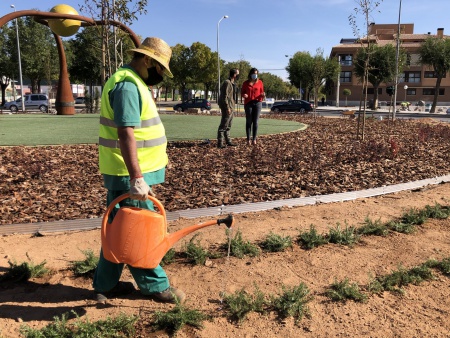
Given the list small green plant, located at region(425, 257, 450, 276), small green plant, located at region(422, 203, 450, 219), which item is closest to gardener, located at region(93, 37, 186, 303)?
small green plant, located at region(425, 257, 450, 276)

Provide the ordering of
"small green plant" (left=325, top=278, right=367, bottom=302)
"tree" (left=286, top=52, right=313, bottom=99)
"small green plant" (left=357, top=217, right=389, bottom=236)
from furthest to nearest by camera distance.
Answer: "tree" (left=286, top=52, right=313, bottom=99) → "small green plant" (left=357, top=217, right=389, bottom=236) → "small green plant" (left=325, top=278, right=367, bottom=302)

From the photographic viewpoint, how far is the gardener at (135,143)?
2.54m

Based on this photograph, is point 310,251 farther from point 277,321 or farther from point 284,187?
point 284,187

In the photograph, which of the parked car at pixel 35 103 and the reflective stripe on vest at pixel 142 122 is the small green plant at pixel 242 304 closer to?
the reflective stripe on vest at pixel 142 122

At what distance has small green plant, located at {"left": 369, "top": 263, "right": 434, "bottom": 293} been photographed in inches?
121

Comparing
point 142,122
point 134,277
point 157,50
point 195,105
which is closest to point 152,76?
point 157,50

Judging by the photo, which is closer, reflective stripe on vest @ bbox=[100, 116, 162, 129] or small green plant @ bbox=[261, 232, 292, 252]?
reflective stripe on vest @ bbox=[100, 116, 162, 129]

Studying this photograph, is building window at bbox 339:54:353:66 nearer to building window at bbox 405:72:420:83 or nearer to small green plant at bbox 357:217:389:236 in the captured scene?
building window at bbox 405:72:420:83

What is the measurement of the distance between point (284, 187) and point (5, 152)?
6.07 metres

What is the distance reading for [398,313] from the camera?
2803mm

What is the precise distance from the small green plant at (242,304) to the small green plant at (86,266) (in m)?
1.20

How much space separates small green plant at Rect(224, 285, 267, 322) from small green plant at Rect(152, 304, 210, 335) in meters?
0.21

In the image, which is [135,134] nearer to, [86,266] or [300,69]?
[86,266]

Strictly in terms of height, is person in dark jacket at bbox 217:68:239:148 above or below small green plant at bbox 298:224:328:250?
above
